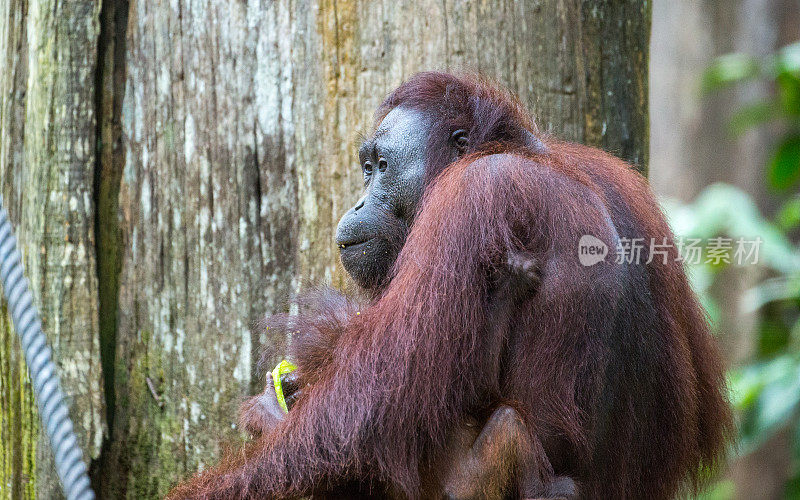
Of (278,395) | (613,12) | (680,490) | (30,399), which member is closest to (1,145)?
(30,399)

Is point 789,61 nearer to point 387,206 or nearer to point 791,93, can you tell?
point 791,93

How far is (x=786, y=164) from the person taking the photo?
20.0 ft

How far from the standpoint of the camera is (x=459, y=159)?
8.53ft

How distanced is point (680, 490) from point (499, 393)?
0.89 m

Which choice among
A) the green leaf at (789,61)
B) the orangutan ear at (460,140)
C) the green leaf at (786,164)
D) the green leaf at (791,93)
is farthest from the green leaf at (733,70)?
the orangutan ear at (460,140)

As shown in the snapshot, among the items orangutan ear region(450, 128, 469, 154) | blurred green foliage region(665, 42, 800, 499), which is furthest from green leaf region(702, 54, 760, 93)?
orangutan ear region(450, 128, 469, 154)

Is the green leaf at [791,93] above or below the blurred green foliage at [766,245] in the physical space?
above

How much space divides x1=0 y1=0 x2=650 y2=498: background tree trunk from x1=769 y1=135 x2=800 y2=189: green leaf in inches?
139

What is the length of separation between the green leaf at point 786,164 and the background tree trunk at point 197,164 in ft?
11.6

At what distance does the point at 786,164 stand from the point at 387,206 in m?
4.45

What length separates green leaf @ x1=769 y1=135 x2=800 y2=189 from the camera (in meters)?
6.09

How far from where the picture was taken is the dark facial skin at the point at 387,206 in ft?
8.78

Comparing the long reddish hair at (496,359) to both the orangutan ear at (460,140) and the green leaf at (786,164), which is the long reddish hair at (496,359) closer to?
the orangutan ear at (460,140)

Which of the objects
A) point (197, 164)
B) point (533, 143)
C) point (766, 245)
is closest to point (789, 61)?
point (766, 245)
